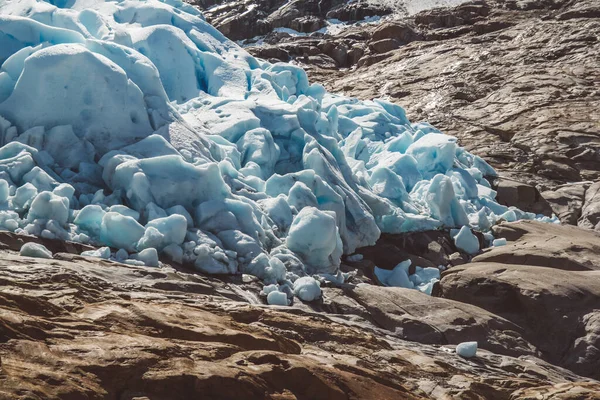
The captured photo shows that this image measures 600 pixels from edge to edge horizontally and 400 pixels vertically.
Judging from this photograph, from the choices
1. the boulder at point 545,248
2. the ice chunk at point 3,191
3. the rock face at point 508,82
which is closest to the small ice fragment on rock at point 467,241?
the boulder at point 545,248

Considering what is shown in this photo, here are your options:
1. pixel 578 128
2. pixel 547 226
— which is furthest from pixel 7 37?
pixel 578 128

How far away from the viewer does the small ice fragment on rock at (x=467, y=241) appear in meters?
11.4

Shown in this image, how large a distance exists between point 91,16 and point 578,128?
47.0ft

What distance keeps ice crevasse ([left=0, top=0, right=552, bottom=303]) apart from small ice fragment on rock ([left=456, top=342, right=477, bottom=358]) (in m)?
1.73

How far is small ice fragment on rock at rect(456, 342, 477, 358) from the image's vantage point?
20.9 ft

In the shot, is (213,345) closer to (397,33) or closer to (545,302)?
(545,302)

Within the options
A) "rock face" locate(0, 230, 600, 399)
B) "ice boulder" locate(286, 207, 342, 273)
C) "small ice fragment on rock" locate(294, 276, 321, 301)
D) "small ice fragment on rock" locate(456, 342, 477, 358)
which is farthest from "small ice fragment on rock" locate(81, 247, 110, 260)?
"small ice fragment on rock" locate(456, 342, 477, 358)

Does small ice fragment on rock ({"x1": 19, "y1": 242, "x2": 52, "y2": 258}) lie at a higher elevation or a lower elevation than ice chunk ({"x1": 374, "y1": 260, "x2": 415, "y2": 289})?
higher

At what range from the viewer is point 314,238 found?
27.2ft

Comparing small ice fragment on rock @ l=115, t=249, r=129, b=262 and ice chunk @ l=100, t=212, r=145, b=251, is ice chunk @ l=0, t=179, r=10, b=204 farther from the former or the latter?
small ice fragment on rock @ l=115, t=249, r=129, b=262

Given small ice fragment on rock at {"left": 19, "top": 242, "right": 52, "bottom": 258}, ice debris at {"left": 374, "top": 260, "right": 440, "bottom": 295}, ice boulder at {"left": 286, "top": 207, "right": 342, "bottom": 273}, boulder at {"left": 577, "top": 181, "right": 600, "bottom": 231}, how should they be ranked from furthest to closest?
boulder at {"left": 577, "top": 181, "right": 600, "bottom": 231}
ice debris at {"left": 374, "top": 260, "right": 440, "bottom": 295}
ice boulder at {"left": 286, "top": 207, "right": 342, "bottom": 273}
small ice fragment on rock at {"left": 19, "top": 242, "right": 52, "bottom": 258}

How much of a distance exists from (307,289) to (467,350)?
5.59 ft

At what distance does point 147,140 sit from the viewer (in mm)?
8688

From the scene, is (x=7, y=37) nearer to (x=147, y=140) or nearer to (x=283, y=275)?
(x=147, y=140)
